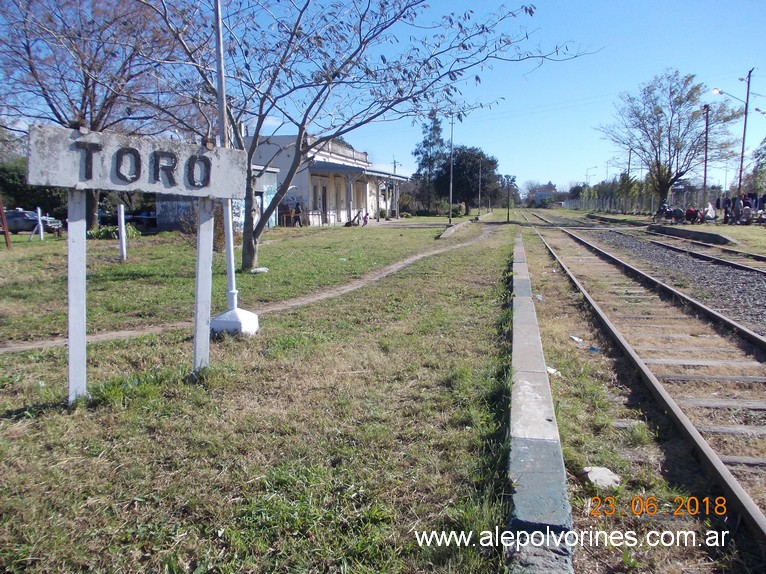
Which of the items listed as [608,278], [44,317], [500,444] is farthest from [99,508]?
[608,278]

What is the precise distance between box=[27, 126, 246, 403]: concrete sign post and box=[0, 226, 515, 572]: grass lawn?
539 mm

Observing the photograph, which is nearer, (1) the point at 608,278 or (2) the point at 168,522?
(2) the point at 168,522

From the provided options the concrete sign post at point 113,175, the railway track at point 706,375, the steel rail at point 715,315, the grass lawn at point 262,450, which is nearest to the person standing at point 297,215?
the steel rail at point 715,315

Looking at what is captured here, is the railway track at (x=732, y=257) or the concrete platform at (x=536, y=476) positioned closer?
the concrete platform at (x=536, y=476)

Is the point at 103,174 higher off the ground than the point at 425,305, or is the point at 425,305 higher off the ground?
the point at 103,174

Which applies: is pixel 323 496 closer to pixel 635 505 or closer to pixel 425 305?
pixel 635 505

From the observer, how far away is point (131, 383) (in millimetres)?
4684

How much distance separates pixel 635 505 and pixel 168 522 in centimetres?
252

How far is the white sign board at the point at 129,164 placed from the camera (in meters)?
3.92

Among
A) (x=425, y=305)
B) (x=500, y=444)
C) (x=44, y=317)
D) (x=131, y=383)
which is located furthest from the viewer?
(x=425, y=305)

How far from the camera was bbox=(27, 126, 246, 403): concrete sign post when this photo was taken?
395 cm

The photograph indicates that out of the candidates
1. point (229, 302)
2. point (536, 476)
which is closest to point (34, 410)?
point (229, 302)

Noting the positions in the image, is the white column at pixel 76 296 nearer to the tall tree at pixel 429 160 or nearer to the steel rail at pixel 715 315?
the steel rail at pixel 715 315

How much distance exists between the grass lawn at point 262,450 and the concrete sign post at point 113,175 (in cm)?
54
